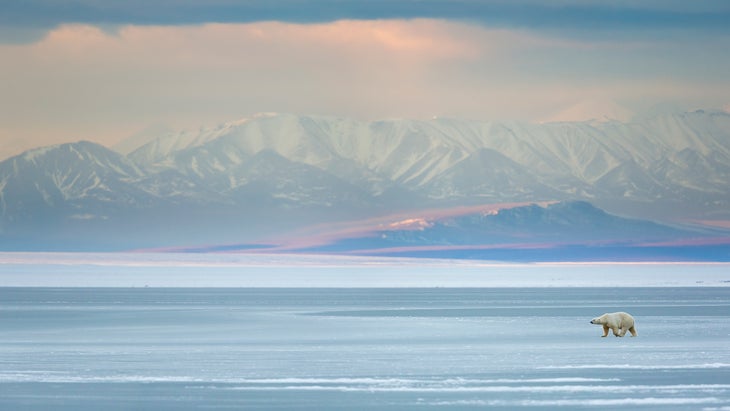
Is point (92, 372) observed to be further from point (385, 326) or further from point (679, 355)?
point (385, 326)

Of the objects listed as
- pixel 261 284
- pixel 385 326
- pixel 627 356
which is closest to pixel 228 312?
pixel 385 326

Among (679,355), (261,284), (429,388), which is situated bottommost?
(429,388)

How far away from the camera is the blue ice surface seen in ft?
51.5

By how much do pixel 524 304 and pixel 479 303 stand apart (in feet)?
5.29

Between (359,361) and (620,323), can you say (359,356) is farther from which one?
(620,323)

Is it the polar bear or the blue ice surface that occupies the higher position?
the polar bear

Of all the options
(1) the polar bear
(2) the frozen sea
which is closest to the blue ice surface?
(2) the frozen sea

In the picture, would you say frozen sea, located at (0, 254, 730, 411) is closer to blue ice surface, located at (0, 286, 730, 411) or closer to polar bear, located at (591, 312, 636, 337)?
blue ice surface, located at (0, 286, 730, 411)

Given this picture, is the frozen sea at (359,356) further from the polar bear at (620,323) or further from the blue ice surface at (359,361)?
the polar bear at (620,323)

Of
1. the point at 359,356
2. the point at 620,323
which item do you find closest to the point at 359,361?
the point at 359,356

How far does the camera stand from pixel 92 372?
18.5 m

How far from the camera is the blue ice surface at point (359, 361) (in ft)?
51.5

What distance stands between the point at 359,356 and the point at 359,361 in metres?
0.80

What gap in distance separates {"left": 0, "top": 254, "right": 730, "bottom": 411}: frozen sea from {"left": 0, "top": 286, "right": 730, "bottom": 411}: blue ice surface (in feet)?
0.11
